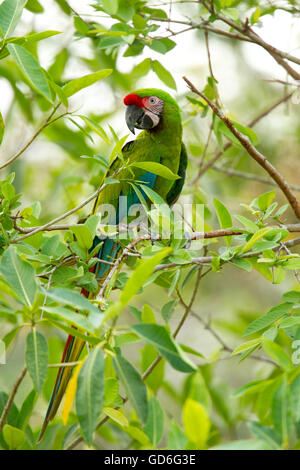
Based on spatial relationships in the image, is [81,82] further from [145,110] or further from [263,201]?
[145,110]

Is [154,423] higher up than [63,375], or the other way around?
[154,423]

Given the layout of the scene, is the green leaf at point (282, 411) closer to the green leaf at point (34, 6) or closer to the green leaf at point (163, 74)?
the green leaf at point (163, 74)

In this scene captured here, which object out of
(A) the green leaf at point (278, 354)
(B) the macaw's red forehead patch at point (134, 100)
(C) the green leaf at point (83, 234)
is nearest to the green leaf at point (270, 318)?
(A) the green leaf at point (278, 354)

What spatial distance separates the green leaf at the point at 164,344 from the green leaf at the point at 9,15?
57 centimetres

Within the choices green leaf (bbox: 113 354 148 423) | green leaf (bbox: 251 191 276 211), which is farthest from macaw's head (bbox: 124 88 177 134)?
green leaf (bbox: 113 354 148 423)

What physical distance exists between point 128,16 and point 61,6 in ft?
1.57

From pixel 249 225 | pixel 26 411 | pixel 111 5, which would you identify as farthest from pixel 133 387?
pixel 111 5

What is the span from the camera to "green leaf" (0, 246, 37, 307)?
659 millimetres

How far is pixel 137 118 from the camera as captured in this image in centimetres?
167

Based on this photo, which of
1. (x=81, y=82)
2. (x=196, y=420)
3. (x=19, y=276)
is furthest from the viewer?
(x=81, y=82)

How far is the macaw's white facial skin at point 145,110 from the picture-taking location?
1.66 meters

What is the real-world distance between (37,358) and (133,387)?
133 mm
